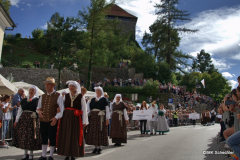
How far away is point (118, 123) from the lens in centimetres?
1050

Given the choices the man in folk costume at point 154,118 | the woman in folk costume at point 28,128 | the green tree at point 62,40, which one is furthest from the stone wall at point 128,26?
the woman in folk costume at point 28,128

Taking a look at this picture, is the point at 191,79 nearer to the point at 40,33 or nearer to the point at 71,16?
the point at 71,16

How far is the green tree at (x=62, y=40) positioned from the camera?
33.9 metres

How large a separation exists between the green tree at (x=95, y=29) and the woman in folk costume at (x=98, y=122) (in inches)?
1036

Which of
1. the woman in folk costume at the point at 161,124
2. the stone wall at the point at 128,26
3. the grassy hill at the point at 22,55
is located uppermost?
the stone wall at the point at 128,26

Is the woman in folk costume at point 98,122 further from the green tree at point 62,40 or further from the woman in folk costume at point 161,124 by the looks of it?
the green tree at point 62,40

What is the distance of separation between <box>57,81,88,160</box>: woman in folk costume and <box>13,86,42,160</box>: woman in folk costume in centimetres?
88

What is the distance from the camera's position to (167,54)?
51750mm

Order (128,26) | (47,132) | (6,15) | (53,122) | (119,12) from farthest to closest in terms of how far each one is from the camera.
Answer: (119,12) < (128,26) < (6,15) < (47,132) < (53,122)

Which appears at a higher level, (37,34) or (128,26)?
(128,26)

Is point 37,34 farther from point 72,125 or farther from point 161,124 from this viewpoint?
point 72,125

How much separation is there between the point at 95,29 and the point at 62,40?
16.0ft

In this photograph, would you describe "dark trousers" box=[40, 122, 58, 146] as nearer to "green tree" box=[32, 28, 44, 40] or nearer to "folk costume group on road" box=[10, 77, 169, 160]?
"folk costume group on road" box=[10, 77, 169, 160]

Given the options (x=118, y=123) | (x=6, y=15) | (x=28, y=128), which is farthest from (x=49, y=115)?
(x=6, y=15)
